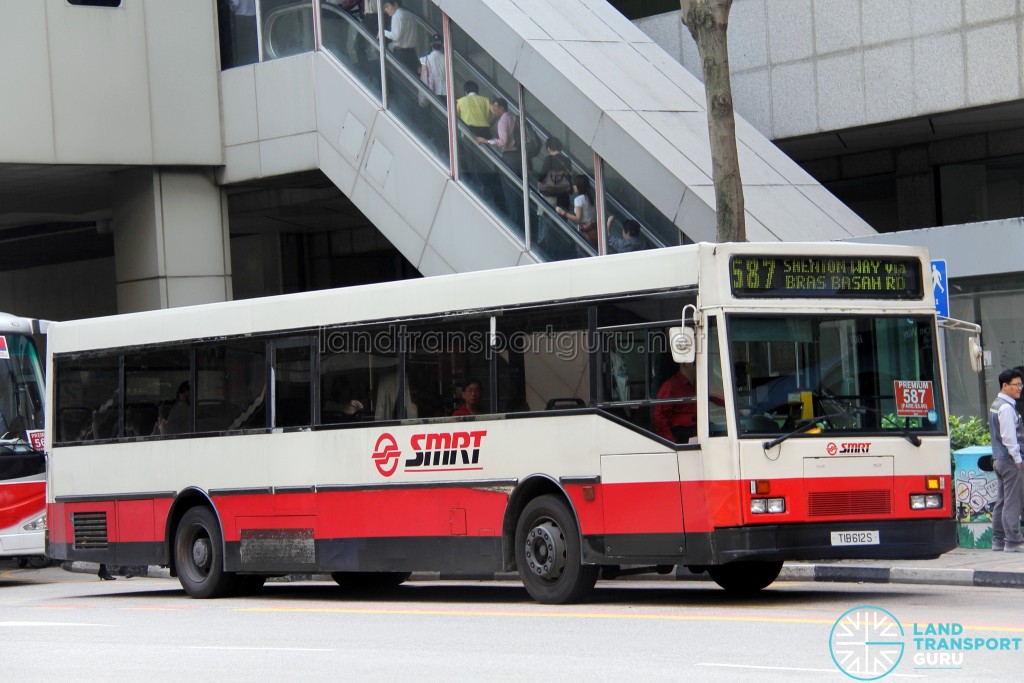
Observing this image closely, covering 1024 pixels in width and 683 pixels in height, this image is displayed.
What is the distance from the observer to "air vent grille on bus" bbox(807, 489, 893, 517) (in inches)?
484

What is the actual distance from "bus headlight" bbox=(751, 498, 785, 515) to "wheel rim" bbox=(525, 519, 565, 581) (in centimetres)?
181

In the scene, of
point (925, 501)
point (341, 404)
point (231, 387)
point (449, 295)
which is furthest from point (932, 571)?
point (231, 387)

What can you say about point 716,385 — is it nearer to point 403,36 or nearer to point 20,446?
point 20,446

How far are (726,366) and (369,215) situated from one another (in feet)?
45.1

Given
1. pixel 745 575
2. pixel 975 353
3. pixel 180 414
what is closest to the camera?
pixel 975 353

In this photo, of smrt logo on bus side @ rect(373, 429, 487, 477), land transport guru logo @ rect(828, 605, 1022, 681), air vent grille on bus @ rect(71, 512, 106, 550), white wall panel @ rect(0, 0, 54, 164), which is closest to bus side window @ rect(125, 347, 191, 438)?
air vent grille on bus @ rect(71, 512, 106, 550)

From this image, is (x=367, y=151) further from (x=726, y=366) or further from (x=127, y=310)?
(x=726, y=366)

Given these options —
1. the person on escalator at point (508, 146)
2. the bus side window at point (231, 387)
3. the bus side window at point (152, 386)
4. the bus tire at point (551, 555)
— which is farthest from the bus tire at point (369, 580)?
the person on escalator at point (508, 146)

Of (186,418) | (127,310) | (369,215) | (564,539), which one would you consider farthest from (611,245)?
(127,310)

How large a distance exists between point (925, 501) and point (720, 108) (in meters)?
5.96

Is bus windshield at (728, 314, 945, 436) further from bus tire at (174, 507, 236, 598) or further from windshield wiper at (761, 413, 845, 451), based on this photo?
bus tire at (174, 507, 236, 598)

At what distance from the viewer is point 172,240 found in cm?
2820

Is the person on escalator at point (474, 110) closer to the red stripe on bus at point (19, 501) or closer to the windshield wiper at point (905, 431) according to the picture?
the red stripe on bus at point (19, 501)

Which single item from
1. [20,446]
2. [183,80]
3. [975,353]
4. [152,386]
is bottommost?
[20,446]
